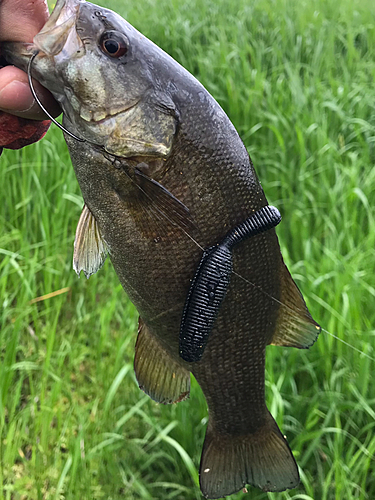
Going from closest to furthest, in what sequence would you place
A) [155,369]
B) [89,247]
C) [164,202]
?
[164,202], [89,247], [155,369]

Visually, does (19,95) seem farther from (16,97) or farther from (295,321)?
(295,321)

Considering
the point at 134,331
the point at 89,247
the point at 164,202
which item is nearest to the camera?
the point at 164,202

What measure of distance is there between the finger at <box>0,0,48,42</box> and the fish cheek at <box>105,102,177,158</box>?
27 cm

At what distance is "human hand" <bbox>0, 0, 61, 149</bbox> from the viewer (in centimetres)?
101

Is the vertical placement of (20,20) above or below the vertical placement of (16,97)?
above

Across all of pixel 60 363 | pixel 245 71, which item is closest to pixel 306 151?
pixel 245 71

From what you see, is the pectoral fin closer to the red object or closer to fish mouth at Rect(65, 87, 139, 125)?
fish mouth at Rect(65, 87, 139, 125)

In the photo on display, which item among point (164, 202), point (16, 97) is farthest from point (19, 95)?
point (164, 202)

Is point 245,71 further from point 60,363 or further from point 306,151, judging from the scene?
point 60,363

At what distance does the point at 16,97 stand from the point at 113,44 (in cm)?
22

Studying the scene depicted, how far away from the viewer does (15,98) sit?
3.32 feet

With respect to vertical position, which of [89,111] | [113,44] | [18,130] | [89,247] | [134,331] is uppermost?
[113,44]

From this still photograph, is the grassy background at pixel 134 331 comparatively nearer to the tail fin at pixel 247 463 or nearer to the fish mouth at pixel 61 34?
the tail fin at pixel 247 463

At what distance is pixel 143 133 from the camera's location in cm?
98
